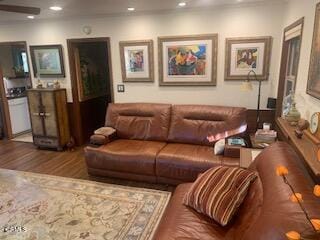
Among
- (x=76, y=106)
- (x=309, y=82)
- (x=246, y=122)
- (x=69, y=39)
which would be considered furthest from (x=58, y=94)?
(x=309, y=82)

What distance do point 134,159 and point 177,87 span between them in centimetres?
143

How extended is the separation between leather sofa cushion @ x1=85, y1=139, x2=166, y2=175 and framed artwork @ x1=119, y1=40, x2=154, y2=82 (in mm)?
1198

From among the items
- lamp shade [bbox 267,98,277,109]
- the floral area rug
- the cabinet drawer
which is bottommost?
the floral area rug

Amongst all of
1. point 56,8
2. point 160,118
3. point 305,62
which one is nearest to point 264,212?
point 305,62

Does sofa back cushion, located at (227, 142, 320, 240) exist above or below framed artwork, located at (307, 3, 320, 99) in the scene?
below

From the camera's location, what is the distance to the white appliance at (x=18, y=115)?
5.09 metres

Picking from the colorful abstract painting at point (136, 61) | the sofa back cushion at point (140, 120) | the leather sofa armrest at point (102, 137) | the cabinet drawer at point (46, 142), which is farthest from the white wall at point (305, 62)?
the cabinet drawer at point (46, 142)

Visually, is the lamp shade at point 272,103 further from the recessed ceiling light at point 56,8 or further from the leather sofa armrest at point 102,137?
the recessed ceiling light at point 56,8

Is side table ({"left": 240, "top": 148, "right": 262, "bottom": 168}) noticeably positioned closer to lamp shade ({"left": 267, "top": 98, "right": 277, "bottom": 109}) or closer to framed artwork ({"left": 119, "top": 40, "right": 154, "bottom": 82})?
lamp shade ({"left": 267, "top": 98, "right": 277, "bottom": 109})

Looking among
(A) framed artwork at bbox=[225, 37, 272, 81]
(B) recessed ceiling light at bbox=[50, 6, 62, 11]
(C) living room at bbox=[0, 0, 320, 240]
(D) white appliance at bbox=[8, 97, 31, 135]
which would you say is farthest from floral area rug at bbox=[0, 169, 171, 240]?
(B) recessed ceiling light at bbox=[50, 6, 62, 11]

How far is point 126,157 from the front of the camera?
121 inches

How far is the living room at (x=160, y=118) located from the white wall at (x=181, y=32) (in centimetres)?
2

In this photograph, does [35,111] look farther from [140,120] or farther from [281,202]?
[281,202]

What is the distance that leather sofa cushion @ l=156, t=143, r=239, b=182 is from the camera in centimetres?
276
